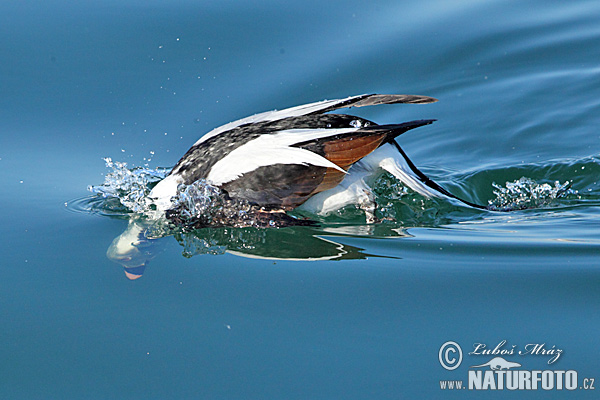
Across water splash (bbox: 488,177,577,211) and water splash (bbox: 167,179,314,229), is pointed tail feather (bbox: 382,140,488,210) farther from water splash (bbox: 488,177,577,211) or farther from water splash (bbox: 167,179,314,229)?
water splash (bbox: 167,179,314,229)

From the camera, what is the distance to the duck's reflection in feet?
10.2

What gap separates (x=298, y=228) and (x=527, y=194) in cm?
169

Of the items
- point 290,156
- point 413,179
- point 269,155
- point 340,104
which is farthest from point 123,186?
point 413,179

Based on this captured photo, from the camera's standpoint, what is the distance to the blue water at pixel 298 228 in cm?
236

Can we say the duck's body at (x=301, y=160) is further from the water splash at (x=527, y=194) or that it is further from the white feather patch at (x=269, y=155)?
the water splash at (x=527, y=194)

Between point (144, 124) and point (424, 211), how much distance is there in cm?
254

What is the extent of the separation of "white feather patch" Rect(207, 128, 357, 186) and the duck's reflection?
0.31m

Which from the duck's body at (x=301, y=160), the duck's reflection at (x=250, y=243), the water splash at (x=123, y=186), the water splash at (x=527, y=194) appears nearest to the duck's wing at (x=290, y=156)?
the duck's body at (x=301, y=160)

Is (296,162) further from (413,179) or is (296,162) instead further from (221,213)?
(413,179)

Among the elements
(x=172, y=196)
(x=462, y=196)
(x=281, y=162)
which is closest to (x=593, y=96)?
(x=462, y=196)

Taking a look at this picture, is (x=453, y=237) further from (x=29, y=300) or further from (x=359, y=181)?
(x=29, y=300)

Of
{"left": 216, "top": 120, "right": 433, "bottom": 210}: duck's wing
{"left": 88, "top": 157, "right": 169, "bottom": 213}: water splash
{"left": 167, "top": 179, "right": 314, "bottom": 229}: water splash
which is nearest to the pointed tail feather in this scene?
{"left": 216, "top": 120, "right": 433, "bottom": 210}: duck's wing

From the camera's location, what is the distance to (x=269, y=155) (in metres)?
3.42

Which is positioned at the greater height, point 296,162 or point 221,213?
point 296,162
